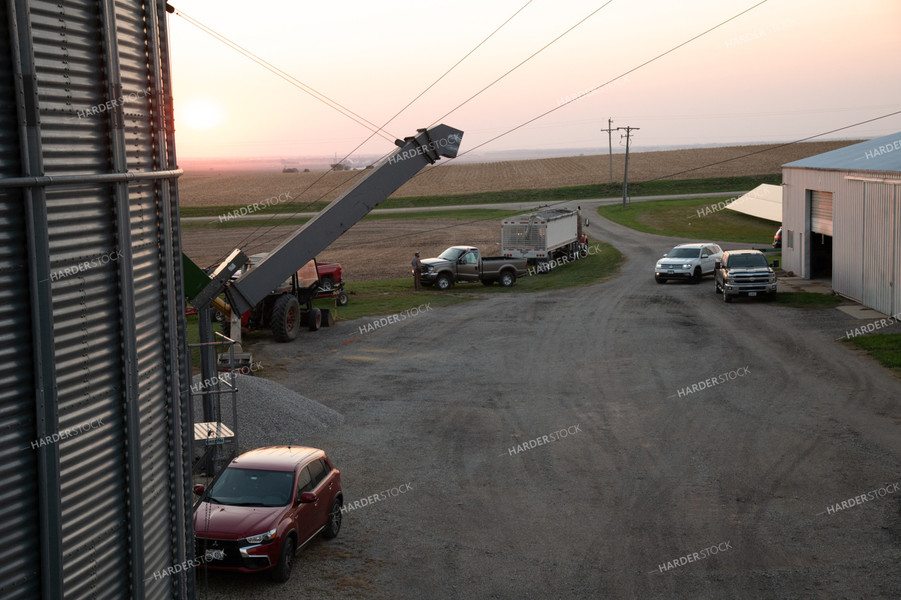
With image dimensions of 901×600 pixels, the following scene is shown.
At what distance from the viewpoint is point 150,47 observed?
744 centimetres

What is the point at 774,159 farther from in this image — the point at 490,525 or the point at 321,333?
the point at 490,525

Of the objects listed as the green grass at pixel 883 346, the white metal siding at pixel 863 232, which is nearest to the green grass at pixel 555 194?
the white metal siding at pixel 863 232

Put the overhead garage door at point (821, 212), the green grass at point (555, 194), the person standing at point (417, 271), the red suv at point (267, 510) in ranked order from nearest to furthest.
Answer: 1. the red suv at point (267, 510)
2. the overhead garage door at point (821, 212)
3. the person standing at point (417, 271)
4. the green grass at point (555, 194)

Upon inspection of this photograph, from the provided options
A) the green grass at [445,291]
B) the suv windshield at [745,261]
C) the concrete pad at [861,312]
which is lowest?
the concrete pad at [861,312]

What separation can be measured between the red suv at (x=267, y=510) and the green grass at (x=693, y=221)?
4828cm

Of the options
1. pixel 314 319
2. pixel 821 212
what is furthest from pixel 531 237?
pixel 314 319

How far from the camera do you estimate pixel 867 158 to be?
34281mm

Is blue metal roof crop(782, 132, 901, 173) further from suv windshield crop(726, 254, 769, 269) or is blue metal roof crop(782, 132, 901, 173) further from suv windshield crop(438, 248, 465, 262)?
suv windshield crop(438, 248, 465, 262)

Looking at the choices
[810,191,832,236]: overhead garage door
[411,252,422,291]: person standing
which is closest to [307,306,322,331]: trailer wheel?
[411,252,422,291]: person standing

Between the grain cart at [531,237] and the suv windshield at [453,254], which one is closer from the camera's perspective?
the suv windshield at [453,254]

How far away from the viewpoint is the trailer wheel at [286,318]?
28.4m

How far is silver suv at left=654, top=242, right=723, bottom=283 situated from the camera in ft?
133

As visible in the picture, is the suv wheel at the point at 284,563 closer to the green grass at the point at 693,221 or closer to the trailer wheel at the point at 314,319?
the trailer wheel at the point at 314,319

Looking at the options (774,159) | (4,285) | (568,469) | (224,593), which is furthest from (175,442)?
(774,159)
